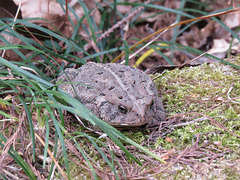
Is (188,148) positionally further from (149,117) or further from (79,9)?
(79,9)

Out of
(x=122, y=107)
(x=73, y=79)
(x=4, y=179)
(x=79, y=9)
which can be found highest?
(x=79, y=9)

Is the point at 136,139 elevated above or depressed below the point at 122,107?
below

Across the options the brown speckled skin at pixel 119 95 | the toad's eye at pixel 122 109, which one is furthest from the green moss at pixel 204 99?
the toad's eye at pixel 122 109

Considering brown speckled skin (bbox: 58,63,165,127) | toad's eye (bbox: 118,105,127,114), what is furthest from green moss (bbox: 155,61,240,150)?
toad's eye (bbox: 118,105,127,114)

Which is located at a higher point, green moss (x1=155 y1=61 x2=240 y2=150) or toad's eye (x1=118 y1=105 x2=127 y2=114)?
toad's eye (x1=118 y1=105 x2=127 y2=114)

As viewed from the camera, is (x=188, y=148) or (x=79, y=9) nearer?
(x=188, y=148)

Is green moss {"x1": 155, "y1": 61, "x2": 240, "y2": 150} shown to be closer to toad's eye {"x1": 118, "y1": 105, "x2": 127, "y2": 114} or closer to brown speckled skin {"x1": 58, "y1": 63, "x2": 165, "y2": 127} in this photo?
brown speckled skin {"x1": 58, "y1": 63, "x2": 165, "y2": 127}

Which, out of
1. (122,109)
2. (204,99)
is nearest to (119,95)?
(122,109)

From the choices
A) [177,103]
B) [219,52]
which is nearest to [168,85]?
[177,103]
